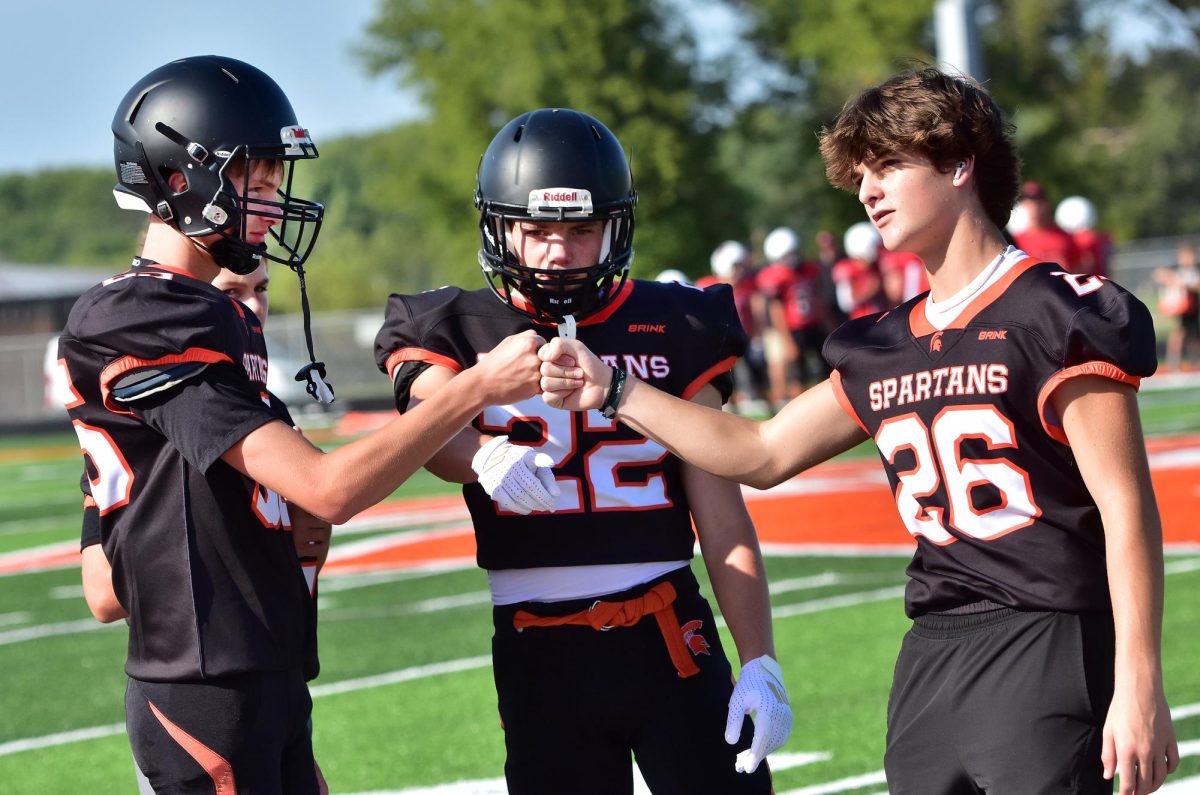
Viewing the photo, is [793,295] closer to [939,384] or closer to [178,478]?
[939,384]

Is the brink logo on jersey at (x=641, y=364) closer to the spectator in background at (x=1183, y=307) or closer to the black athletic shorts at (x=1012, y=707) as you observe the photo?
the black athletic shorts at (x=1012, y=707)

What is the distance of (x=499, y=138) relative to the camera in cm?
351

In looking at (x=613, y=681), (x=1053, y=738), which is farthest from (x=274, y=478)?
(x=1053, y=738)

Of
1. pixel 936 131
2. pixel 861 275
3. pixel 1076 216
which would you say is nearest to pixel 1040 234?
pixel 1076 216

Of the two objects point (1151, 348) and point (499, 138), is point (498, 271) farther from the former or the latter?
point (1151, 348)

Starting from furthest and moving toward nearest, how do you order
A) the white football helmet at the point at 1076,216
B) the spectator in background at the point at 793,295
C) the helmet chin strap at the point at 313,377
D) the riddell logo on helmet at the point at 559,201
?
the spectator in background at the point at 793,295
the white football helmet at the point at 1076,216
the riddell logo on helmet at the point at 559,201
the helmet chin strap at the point at 313,377

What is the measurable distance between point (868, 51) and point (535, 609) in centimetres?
3529

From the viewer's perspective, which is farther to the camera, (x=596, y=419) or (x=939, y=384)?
(x=596, y=419)

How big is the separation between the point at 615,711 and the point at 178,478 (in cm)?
103

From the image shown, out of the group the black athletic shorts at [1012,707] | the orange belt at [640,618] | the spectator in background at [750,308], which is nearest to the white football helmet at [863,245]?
the spectator in background at [750,308]

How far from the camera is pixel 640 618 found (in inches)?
131

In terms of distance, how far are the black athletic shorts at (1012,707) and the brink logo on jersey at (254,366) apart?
1407 millimetres

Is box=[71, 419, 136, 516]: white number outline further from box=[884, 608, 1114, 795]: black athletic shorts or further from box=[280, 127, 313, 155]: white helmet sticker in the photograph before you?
box=[884, 608, 1114, 795]: black athletic shorts

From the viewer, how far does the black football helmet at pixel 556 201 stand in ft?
10.9
